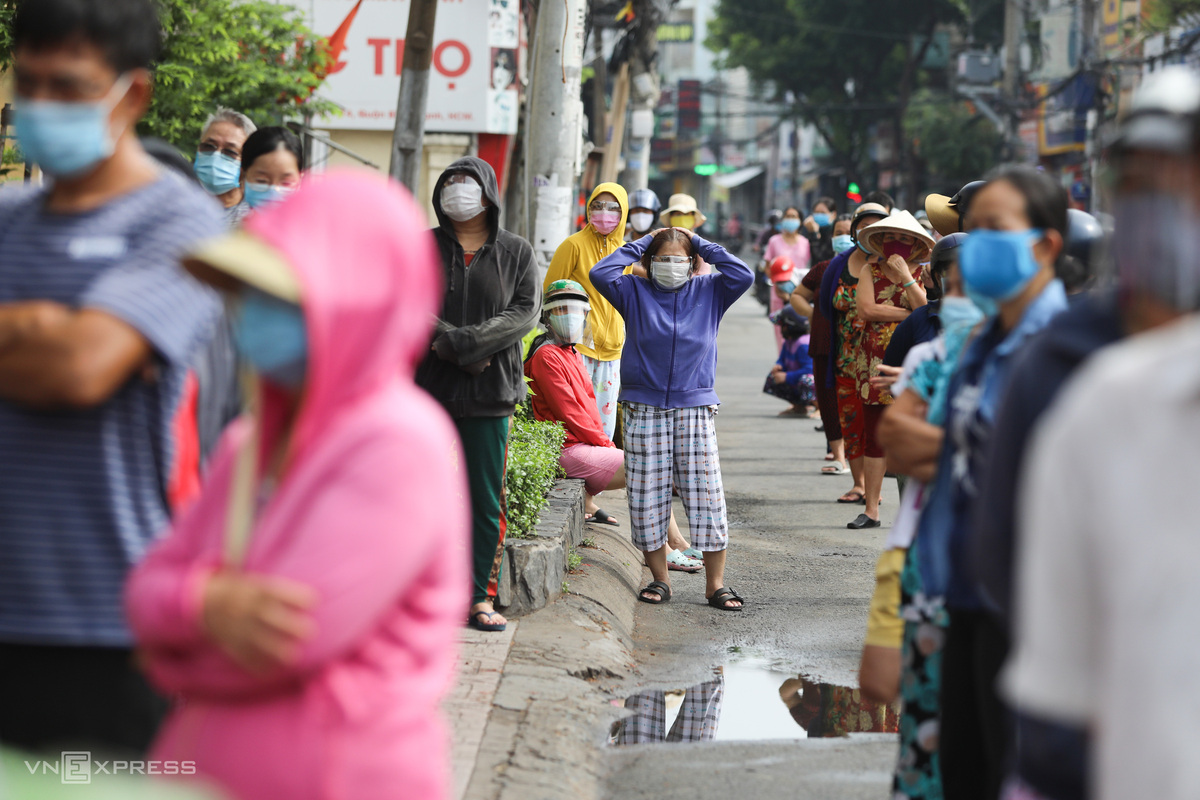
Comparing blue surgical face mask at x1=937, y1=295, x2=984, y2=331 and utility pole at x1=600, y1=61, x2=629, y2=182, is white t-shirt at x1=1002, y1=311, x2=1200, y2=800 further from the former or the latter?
utility pole at x1=600, y1=61, x2=629, y2=182

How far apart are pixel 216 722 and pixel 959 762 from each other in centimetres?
178

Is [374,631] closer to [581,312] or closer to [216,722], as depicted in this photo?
[216,722]

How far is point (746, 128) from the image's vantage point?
100 metres

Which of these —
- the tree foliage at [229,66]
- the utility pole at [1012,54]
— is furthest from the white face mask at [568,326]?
the utility pole at [1012,54]

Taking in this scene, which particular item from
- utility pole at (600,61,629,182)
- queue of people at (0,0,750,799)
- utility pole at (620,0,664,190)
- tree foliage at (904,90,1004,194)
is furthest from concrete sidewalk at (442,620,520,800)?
tree foliage at (904,90,1004,194)

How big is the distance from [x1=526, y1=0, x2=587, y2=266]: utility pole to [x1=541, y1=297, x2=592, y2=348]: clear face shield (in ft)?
7.29

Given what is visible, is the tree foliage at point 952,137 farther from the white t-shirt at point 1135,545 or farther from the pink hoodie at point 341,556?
the white t-shirt at point 1135,545

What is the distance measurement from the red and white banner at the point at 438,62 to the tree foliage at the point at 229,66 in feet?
10.1

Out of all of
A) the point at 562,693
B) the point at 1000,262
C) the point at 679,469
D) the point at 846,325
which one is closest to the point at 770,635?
the point at 679,469

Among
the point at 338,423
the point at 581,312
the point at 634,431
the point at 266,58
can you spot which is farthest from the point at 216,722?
the point at 266,58

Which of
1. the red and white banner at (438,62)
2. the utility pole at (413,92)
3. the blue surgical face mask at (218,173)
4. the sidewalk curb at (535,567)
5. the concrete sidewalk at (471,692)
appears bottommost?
the concrete sidewalk at (471,692)

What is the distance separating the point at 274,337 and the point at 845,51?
45361mm

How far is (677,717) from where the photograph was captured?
5.57m

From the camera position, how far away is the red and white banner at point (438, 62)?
1783cm
